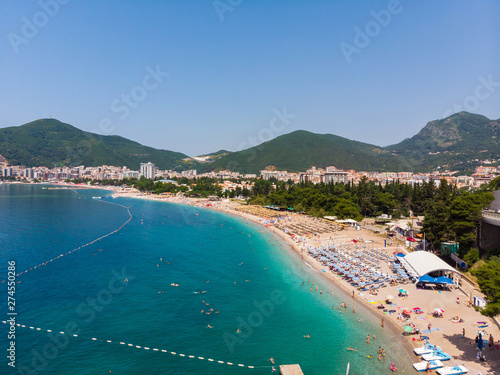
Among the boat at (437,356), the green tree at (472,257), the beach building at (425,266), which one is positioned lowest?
the boat at (437,356)

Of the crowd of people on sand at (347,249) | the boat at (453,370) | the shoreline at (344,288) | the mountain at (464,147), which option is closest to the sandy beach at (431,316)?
the shoreline at (344,288)

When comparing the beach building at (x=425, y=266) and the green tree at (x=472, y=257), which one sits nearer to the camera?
the beach building at (x=425, y=266)

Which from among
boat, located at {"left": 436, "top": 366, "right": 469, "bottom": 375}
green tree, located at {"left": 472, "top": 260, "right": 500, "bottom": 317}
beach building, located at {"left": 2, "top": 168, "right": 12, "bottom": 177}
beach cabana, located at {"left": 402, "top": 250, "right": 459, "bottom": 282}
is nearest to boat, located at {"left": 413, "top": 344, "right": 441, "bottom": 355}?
boat, located at {"left": 436, "top": 366, "right": 469, "bottom": 375}

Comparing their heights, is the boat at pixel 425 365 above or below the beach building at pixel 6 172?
below

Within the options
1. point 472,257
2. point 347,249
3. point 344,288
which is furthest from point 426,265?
point 347,249

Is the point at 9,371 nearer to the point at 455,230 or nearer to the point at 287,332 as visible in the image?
the point at 287,332

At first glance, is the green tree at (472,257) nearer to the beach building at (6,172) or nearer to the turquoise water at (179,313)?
the turquoise water at (179,313)

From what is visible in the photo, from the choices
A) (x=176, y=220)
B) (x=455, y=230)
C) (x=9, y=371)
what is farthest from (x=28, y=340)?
(x=176, y=220)
